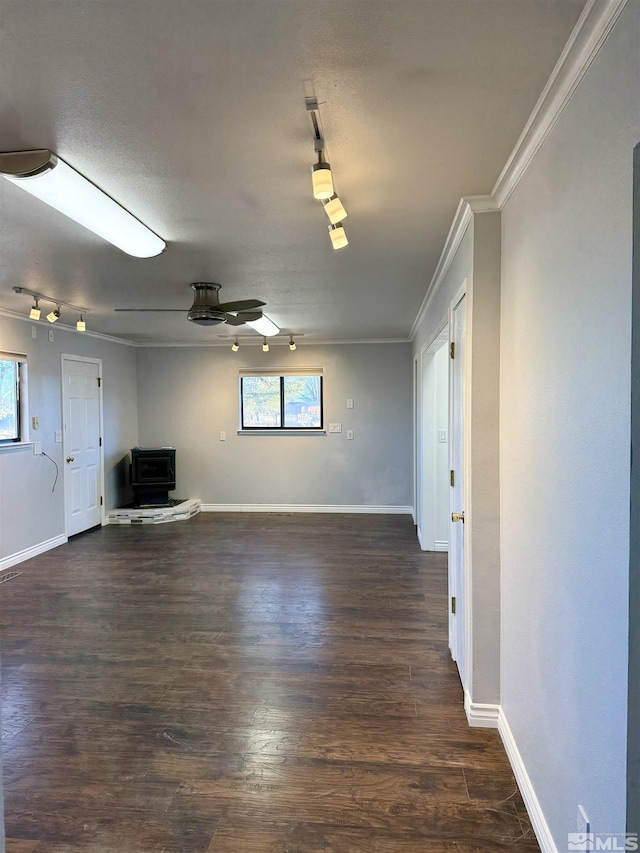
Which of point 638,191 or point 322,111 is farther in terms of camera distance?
point 322,111

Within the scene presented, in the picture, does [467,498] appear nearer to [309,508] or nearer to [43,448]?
[43,448]

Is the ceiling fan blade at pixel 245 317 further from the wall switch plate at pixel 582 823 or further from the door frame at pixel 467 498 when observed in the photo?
the wall switch plate at pixel 582 823

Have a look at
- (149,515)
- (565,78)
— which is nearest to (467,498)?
(565,78)

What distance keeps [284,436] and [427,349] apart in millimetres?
3025

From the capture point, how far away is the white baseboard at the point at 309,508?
270 inches

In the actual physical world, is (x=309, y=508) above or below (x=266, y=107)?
below

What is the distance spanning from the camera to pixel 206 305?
3.61 m

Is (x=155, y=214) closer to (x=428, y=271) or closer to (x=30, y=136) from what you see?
(x=30, y=136)

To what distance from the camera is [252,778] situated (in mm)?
1943

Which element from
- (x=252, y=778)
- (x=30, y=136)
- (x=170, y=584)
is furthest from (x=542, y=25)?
(x=170, y=584)

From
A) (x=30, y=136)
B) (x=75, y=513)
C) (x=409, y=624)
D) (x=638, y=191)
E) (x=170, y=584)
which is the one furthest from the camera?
(x=75, y=513)

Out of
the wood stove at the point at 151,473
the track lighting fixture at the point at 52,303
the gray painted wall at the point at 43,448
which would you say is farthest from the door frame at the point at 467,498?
the wood stove at the point at 151,473

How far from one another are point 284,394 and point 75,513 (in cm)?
314

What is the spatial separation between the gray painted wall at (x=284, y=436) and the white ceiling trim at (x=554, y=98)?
4.44 m
